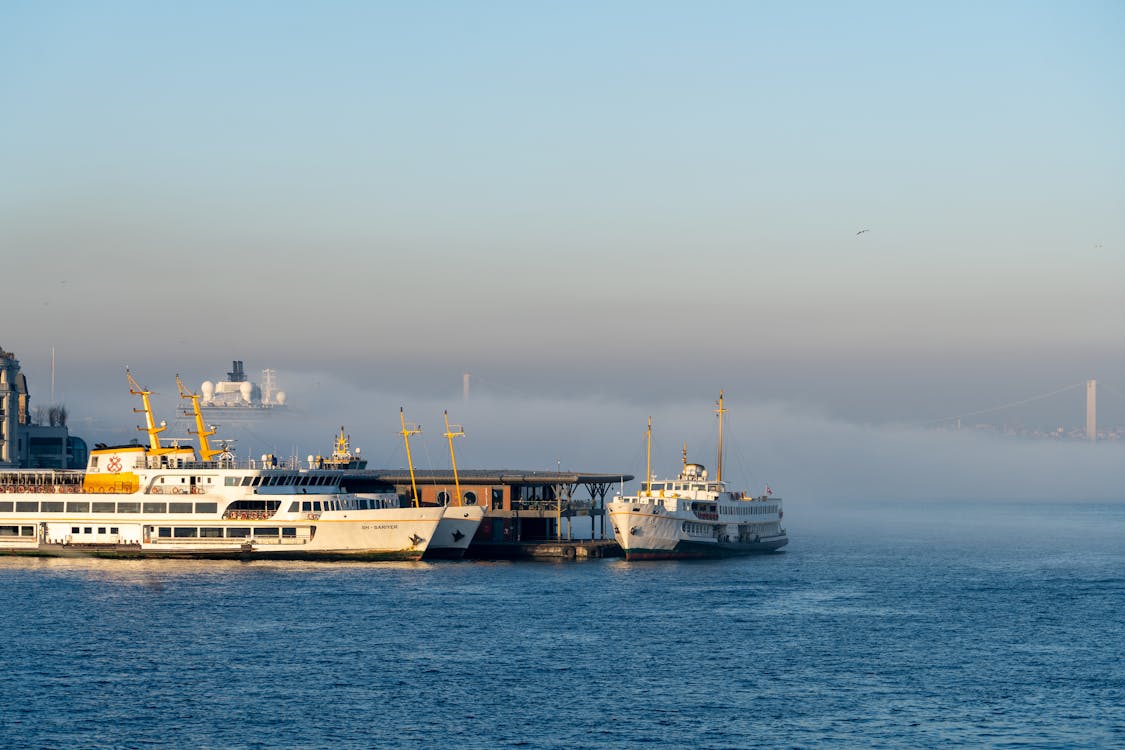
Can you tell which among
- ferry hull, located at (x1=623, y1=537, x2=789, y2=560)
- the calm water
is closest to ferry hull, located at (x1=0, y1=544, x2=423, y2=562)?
the calm water

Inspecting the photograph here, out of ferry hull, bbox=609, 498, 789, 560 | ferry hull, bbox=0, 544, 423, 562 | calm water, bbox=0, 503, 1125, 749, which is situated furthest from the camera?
ferry hull, bbox=609, 498, 789, 560

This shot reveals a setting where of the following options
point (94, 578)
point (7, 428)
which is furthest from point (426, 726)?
point (7, 428)

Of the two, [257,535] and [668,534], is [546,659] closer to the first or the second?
[257,535]

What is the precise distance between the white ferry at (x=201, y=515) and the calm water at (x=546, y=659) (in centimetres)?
453

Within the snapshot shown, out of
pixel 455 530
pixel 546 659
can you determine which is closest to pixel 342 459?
pixel 455 530

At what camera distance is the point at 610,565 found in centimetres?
12950

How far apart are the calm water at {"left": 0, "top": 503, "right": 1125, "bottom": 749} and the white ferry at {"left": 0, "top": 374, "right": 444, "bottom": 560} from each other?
4529mm

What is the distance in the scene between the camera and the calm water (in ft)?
204

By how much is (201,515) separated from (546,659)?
58561 mm

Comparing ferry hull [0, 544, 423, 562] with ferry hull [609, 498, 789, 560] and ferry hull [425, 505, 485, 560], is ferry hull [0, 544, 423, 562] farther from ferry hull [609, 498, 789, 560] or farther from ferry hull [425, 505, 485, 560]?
ferry hull [609, 498, 789, 560]

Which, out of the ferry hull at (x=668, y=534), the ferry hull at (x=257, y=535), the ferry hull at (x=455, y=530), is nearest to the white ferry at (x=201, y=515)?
the ferry hull at (x=257, y=535)

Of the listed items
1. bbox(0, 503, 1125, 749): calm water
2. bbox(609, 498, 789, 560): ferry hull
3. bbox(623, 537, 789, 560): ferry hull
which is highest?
bbox(609, 498, 789, 560): ferry hull

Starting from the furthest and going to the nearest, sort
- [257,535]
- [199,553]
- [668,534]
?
1. [668,534]
2. [199,553]
3. [257,535]

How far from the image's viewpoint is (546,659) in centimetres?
7731
